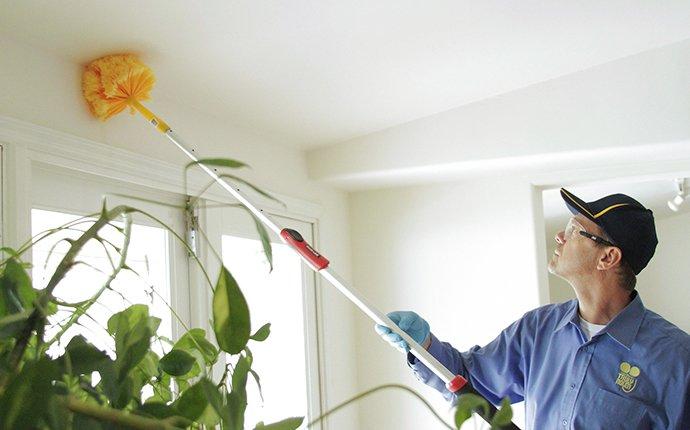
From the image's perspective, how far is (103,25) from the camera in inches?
76.0

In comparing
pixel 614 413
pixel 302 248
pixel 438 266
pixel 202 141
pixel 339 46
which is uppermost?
pixel 339 46

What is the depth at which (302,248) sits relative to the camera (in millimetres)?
1688

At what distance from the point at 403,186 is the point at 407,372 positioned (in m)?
0.85

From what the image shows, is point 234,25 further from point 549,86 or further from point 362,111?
point 549,86

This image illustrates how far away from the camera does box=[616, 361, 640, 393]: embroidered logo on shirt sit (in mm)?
2055

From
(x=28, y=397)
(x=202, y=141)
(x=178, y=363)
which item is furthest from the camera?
(x=202, y=141)

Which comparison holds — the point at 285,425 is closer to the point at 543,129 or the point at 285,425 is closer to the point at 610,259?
the point at 610,259

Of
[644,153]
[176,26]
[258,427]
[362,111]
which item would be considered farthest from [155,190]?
[258,427]

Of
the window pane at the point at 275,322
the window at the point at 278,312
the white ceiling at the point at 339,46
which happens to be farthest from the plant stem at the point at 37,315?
the window pane at the point at 275,322

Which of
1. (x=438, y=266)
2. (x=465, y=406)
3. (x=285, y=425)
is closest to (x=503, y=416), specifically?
(x=465, y=406)

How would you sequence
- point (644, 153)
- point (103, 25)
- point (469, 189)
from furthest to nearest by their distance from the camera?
point (469, 189) < point (644, 153) < point (103, 25)

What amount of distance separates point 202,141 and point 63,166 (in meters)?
0.68

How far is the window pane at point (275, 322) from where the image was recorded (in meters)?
2.94

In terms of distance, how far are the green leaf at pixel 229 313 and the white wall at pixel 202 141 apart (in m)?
1.64
